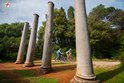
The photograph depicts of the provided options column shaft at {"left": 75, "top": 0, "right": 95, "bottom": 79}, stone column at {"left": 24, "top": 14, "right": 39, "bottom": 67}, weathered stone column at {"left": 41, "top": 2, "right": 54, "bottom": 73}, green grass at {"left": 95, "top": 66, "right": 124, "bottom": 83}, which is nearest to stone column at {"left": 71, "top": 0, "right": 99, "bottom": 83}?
column shaft at {"left": 75, "top": 0, "right": 95, "bottom": 79}

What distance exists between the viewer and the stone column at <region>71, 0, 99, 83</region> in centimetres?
1477

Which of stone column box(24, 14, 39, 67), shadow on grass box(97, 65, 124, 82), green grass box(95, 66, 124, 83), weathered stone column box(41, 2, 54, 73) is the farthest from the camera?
stone column box(24, 14, 39, 67)

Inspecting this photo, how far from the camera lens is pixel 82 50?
15.2m

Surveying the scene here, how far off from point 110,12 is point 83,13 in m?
36.0

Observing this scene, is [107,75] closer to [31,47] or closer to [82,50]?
[82,50]

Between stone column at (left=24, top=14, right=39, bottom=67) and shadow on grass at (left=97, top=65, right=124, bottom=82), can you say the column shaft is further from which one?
stone column at (left=24, top=14, right=39, bottom=67)

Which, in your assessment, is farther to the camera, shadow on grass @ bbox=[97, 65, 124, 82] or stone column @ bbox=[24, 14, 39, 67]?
stone column @ bbox=[24, 14, 39, 67]

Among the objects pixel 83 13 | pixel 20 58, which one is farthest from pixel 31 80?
pixel 20 58

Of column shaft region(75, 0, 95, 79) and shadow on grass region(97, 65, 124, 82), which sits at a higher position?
column shaft region(75, 0, 95, 79)

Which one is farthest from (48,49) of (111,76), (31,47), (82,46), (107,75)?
(111,76)

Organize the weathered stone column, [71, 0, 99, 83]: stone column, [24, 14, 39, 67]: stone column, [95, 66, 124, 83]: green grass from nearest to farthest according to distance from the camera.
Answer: [71, 0, 99, 83]: stone column → [95, 66, 124, 83]: green grass → the weathered stone column → [24, 14, 39, 67]: stone column

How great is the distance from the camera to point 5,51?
41.8m

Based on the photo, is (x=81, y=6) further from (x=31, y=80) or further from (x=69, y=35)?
(x=69, y=35)

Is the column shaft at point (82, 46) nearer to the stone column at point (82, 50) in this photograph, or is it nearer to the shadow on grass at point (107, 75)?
the stone column at point (82, 50)
